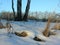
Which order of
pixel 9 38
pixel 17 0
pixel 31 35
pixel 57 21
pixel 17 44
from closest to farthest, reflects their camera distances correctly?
pixel 17 44 < pixel 9 38 < pixel 31 35 < pixel 57 21 < pixel 17 0

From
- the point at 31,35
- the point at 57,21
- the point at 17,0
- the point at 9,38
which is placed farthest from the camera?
the point at 17,0

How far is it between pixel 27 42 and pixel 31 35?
0.48 meters

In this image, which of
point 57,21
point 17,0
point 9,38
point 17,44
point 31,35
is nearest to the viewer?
point 17,44

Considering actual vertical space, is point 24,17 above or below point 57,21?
below

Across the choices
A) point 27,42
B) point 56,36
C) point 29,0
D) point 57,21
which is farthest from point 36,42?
point 29,0

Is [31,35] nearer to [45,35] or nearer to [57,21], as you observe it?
[45,35]

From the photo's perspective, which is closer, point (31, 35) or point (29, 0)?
point (31, 35)

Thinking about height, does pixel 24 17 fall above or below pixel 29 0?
below

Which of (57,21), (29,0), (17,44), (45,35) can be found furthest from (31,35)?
(29,0)

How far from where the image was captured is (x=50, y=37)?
4.10 meters

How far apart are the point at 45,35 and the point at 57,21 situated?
797 mm

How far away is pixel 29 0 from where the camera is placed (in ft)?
24.4

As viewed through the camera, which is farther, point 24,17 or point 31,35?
point 24,17

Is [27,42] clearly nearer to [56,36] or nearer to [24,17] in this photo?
[56,36]
